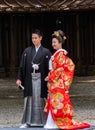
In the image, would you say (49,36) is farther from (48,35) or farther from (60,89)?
(60,89)

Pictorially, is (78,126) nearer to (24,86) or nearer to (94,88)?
(24,86)

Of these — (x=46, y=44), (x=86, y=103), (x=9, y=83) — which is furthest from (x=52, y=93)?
(x=46, y=44)

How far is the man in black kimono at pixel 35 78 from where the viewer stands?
770cm

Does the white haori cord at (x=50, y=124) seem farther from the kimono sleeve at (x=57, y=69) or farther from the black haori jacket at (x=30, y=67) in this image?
the kimono sleeve at (x=57, y=69)

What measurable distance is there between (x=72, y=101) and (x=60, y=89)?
11.7 feet

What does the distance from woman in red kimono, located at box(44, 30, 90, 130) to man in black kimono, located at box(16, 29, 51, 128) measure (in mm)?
172

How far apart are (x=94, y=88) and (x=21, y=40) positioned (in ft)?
12.3

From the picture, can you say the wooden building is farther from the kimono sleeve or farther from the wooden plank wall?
the kimono sleeve

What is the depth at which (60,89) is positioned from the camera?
24.9 ft

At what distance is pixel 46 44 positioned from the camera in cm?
1605

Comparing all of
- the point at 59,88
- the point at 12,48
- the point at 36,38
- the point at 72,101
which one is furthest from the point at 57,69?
the point at 12,48

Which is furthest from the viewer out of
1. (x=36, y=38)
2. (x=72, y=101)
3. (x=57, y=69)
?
(x=72, y=101)

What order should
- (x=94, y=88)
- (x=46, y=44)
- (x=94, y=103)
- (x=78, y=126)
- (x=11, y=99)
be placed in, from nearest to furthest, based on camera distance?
1. (x=78, y=126)
2. (x=94, y=103)
3. (x=11, y=99)
4. (x=94, y=88)
5. (x=46, y=44)

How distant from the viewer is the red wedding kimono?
7539mm
